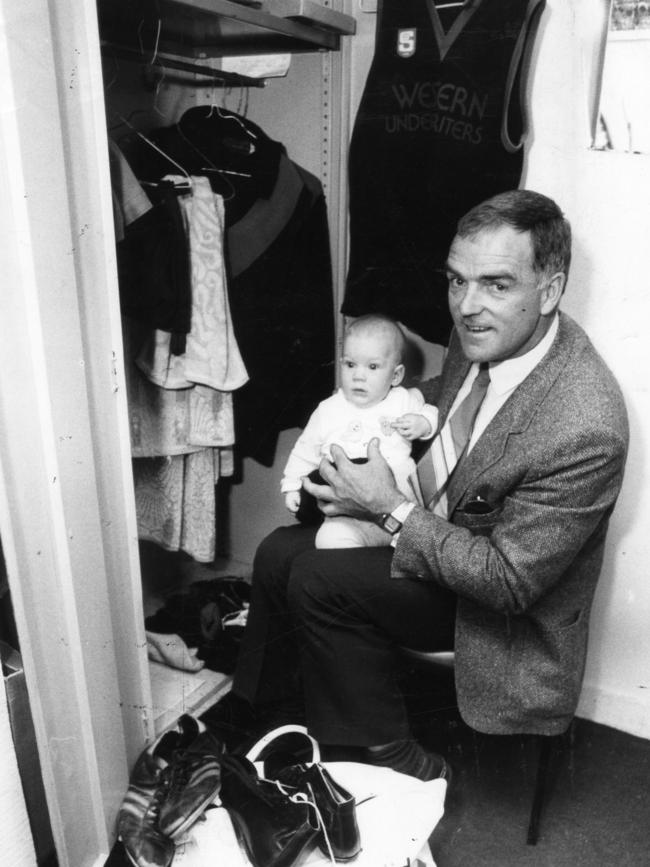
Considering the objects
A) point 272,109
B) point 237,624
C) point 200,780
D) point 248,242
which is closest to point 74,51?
point 248,242

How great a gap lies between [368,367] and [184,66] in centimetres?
98

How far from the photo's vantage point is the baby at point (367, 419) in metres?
1.72

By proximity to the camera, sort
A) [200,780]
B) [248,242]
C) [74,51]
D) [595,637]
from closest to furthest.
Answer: [74,51] → [200,780] → [248,242] → [595,637]

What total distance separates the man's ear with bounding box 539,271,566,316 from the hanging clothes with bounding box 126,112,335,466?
0.73m

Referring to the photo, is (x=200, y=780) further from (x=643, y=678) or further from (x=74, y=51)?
(x=74, y=51)

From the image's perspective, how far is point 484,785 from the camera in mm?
1824

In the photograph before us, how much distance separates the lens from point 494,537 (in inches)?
57.5

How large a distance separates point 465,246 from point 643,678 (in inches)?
50.4

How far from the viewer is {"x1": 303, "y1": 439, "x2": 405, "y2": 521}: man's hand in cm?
158

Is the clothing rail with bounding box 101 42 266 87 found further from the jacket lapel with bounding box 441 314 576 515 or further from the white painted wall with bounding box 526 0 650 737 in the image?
the jacket lapel with bounding box 441 314 576 515

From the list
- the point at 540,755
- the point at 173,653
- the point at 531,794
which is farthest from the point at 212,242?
the point at 531,794

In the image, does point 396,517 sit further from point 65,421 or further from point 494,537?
point 65,421

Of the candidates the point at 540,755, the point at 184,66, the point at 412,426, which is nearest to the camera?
the point at 540,755

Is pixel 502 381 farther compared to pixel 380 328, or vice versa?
pixel 380 328
